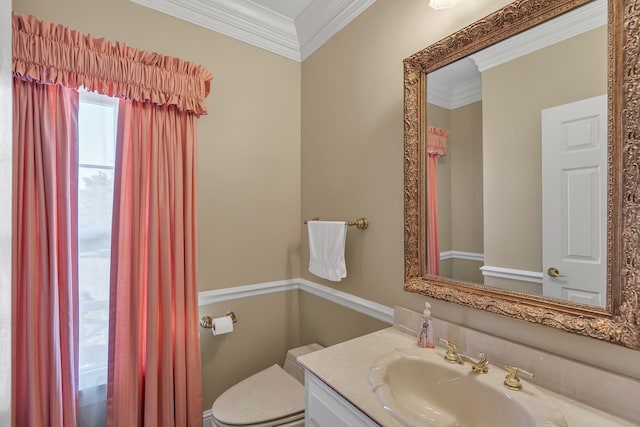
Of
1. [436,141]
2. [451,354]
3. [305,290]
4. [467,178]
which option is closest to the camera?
[451,354]

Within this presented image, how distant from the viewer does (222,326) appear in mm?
1642

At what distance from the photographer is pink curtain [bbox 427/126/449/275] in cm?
121

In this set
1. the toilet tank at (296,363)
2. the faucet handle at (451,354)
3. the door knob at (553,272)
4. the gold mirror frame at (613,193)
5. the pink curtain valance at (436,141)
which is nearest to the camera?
the gold mirror frame at (613,193)

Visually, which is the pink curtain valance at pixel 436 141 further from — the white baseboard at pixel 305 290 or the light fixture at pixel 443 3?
the white baseboard at pixel 305 290

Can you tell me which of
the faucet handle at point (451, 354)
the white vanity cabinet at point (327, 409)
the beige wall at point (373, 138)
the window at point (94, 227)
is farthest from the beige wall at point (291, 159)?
the white vanity cabinet at point (327, 409)

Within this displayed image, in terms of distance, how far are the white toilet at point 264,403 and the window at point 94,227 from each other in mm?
620

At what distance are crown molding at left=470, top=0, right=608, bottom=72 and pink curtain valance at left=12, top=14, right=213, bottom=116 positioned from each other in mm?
1317

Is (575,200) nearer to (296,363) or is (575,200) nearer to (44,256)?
(296,363)

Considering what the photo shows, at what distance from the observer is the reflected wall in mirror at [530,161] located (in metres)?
0.81

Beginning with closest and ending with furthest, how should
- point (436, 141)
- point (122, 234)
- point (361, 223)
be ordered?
point (436, 141) → point (122, 234) → point (361, 223)

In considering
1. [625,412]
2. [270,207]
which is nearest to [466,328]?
[625,412]

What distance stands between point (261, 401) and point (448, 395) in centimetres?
90

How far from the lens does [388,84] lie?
140cm

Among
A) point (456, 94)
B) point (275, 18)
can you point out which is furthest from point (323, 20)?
point (456, 94)
